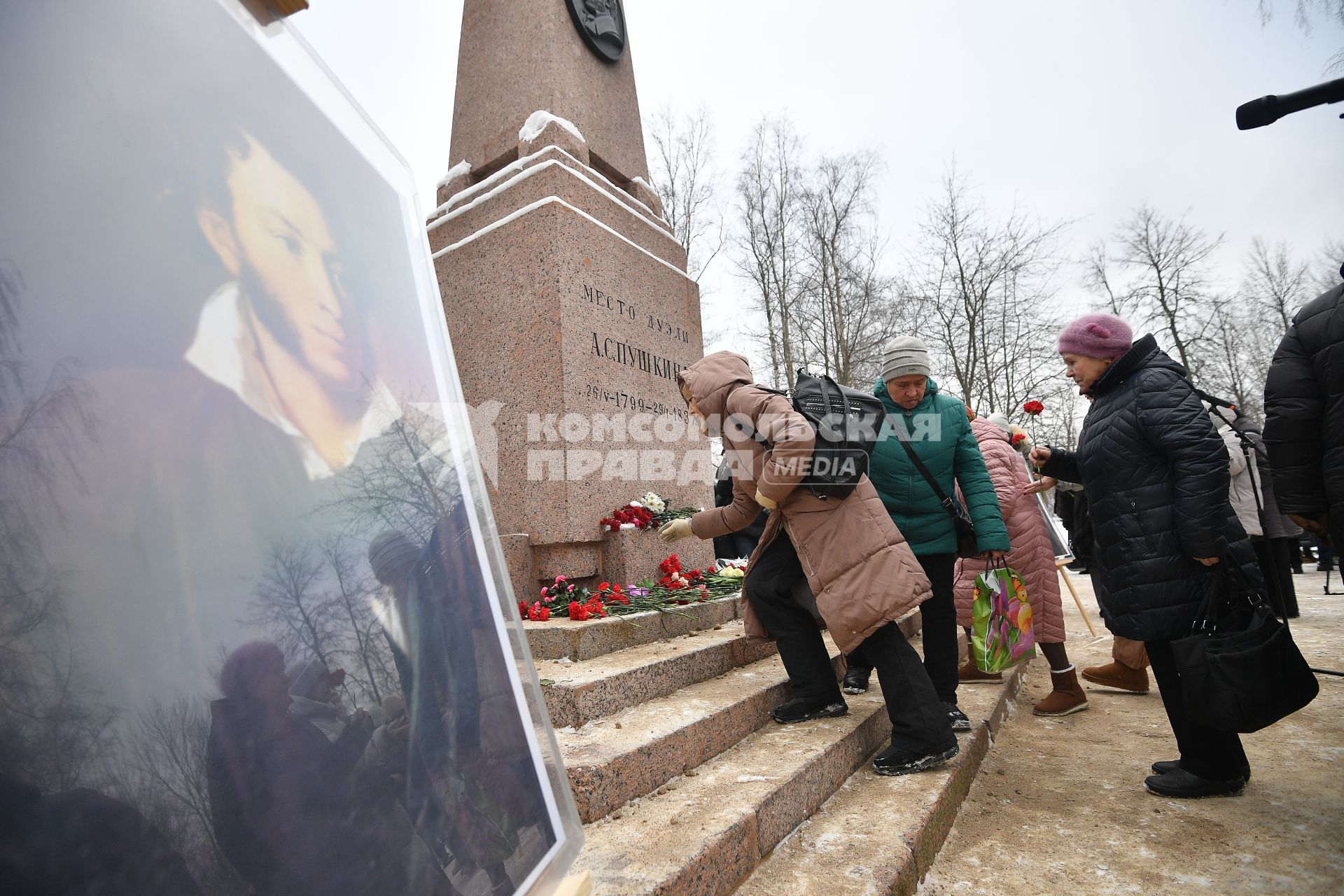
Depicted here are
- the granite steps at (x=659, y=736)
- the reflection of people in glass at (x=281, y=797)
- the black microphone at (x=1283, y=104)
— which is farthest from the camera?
the granite steps at (x=659, y=736)

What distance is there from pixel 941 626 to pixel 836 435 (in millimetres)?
1060

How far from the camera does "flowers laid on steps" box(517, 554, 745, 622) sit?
325 cm

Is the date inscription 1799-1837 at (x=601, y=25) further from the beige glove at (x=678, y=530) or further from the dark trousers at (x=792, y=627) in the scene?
the dark trousers at (x=792, y=627)

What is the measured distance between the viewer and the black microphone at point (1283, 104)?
170cm

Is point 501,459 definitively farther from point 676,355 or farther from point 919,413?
point 919,413

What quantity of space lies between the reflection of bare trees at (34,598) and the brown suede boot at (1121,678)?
15.9 ft

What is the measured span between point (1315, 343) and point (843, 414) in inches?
55.2

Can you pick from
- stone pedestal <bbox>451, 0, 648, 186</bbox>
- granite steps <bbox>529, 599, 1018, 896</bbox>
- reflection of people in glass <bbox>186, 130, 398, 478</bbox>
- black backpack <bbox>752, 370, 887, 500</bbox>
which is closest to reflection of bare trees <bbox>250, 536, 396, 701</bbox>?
reflection of people in glass <bbox>186, 130, 398, 478</bbox>

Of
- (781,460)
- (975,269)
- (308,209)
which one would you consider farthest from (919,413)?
(975,269)

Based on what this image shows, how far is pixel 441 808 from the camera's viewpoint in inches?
34.0

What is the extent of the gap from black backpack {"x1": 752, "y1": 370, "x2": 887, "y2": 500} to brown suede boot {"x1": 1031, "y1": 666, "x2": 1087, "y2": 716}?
2.27 metres

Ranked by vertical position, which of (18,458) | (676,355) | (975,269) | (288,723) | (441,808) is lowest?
(441,808)

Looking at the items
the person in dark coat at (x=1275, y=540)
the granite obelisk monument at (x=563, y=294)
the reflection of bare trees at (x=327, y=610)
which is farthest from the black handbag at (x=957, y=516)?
the person in dark coat at (x=1275, y=540)

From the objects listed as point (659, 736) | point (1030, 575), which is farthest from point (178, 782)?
point (1030, 575)
